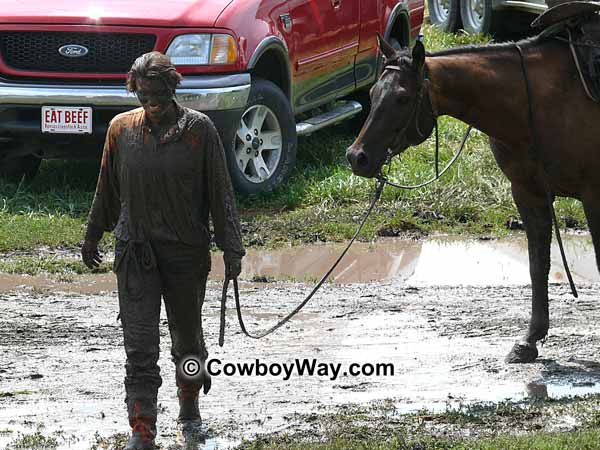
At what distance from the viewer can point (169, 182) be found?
21.3 ft

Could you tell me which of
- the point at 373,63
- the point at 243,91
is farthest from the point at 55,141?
the point at 373,63

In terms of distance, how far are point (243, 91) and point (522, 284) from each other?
8.83 feet

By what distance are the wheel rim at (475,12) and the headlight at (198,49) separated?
592 centimetres

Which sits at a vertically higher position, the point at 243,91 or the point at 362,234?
the point at 243,91

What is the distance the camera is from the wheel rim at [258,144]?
11305 millimetres

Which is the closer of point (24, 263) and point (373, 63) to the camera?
point (24, 263)

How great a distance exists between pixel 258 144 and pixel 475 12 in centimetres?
579

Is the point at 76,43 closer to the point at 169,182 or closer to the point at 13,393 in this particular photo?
the point at 13,393

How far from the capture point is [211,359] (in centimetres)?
790

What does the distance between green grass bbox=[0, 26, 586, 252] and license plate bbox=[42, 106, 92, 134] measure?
0.62 meters

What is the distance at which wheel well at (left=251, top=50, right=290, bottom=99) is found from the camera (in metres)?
11.8

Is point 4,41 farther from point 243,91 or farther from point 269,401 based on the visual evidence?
point 269,401

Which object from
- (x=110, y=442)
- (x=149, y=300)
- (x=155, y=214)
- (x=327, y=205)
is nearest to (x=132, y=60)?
(x=327, y=205)

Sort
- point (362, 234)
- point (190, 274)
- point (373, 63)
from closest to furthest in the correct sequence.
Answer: point (190, 274)
point (362, 234)
point (373, 63)
